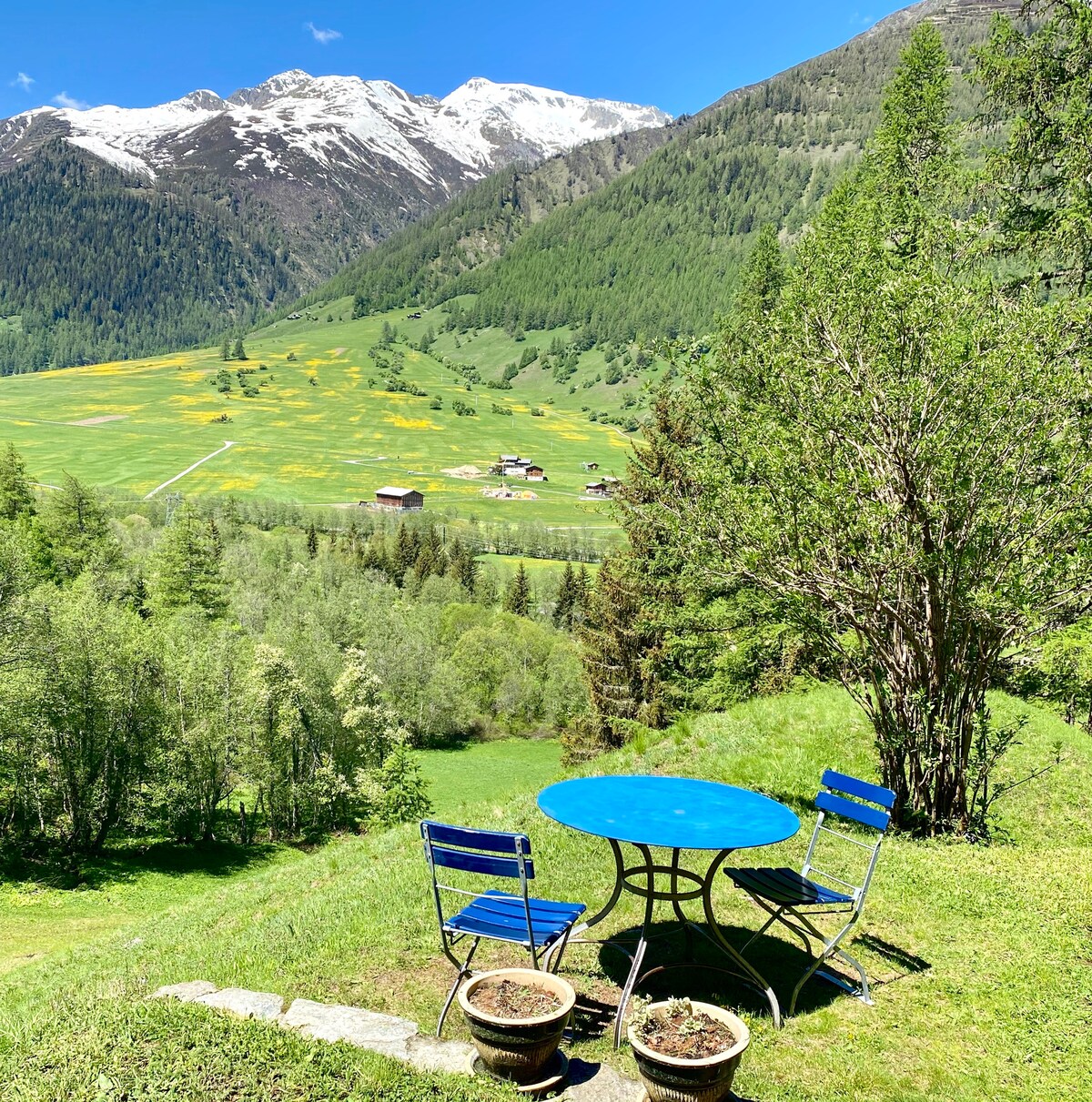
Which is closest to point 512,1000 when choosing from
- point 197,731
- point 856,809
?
point 856,809

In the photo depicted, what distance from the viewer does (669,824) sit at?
17.8 ft

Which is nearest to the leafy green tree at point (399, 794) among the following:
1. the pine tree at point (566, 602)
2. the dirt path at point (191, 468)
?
the pine tree at point (566, 602)

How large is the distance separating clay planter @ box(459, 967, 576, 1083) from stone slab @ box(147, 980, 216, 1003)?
2.46 metres

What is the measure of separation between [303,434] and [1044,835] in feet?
561

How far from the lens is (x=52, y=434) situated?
484 feet

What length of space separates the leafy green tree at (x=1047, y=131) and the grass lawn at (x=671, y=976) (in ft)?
31.0

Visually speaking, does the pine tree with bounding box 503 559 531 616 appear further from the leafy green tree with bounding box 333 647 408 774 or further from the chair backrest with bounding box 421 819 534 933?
the chair backrest with bounding box 421 819 534 933

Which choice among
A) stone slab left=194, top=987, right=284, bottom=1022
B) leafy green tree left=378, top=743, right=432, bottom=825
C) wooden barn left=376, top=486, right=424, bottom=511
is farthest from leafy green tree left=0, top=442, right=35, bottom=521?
wooden barn left=376, top=486, right=424, bottom=511

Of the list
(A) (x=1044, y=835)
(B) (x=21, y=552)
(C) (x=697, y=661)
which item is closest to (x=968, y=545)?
(A) (x=1044, y=835)

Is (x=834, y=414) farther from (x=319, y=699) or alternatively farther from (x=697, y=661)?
(x=319, y=699)

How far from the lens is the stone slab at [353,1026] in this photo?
15.3ft

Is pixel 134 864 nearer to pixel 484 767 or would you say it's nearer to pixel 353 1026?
pixel 484 767

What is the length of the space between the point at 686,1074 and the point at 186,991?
13.2 ft

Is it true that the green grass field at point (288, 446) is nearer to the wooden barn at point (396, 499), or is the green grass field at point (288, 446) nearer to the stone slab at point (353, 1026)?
the wooden barn at point (396, 499)
